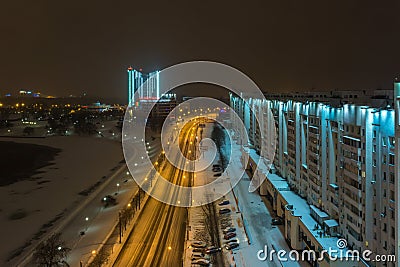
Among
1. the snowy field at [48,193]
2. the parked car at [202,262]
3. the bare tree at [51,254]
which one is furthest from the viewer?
the snowy field at [48,193]

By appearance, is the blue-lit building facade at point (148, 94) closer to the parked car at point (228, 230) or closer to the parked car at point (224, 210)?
the parked car at point (224, 210)

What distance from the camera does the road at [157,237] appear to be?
4580mm

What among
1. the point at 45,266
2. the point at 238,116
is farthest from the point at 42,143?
the point at 45,266

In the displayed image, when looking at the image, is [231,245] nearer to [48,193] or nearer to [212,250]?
[212,250]

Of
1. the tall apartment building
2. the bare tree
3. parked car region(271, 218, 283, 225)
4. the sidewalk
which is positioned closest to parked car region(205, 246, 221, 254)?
the sidewalk

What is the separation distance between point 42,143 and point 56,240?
1277 centimetres

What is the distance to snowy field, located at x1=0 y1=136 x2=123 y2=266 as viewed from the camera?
18.8 ft

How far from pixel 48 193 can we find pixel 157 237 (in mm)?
3781

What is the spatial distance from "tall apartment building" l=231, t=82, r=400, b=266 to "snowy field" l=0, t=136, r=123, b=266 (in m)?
3.99

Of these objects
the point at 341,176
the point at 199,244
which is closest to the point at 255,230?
the point at 199,244

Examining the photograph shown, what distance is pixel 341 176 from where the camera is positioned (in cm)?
436

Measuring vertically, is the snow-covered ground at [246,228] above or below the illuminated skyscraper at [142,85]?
below

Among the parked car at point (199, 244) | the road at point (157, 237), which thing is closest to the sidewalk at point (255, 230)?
the parked car at point (199, 244)

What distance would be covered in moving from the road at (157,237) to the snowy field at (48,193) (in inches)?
61.0
